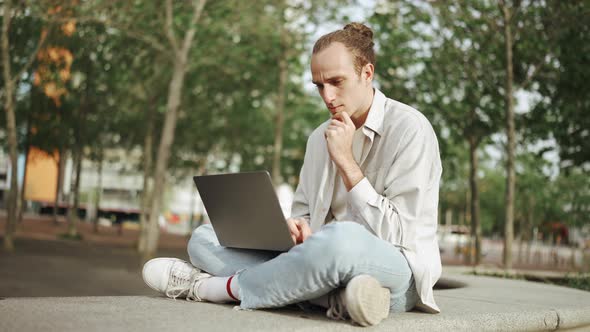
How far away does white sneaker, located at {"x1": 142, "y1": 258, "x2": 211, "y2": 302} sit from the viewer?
3.85 m

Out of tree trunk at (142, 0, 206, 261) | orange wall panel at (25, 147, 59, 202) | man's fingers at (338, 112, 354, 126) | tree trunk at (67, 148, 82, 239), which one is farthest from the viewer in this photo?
orange wall panel at (25, 147, 59, 202)

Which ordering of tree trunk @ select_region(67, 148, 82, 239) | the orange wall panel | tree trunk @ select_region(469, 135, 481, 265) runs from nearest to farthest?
tree trunk @ select_region(469, 135, 481, 265)
tree trunk @ select_region(67, 148, 82, 239)
the orange wall panel

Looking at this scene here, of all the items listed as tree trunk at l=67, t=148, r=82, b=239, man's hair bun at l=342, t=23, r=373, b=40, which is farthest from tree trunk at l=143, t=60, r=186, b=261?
man's hair bun at l=342, t=23, r=373, b=40

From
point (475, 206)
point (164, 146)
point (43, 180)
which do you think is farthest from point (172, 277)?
point (43, 180)

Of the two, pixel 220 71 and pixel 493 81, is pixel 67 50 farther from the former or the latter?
pixel 493 81

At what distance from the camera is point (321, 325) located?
9.92 ft

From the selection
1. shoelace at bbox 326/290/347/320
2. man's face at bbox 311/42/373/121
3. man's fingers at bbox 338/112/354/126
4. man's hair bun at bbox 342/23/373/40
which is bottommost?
shoelace at bbox 326/290/347/320

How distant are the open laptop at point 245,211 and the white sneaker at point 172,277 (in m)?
0.25

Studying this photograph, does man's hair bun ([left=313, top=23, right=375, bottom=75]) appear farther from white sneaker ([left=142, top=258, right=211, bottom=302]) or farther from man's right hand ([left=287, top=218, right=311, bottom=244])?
white sneaker ([left=142, top=258, right=211, bottom=302])

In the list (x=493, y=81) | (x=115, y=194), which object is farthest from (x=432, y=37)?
(x=115, y=194)

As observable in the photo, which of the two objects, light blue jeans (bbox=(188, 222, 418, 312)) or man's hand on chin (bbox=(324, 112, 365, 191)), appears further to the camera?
man's hand on chin (bbox=(324, 112, 365, 191))

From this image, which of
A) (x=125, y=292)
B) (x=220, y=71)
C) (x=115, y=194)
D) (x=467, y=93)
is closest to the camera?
(x=125, y=292)

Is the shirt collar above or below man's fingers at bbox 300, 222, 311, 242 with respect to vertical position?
above

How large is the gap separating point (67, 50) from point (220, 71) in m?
5.39
